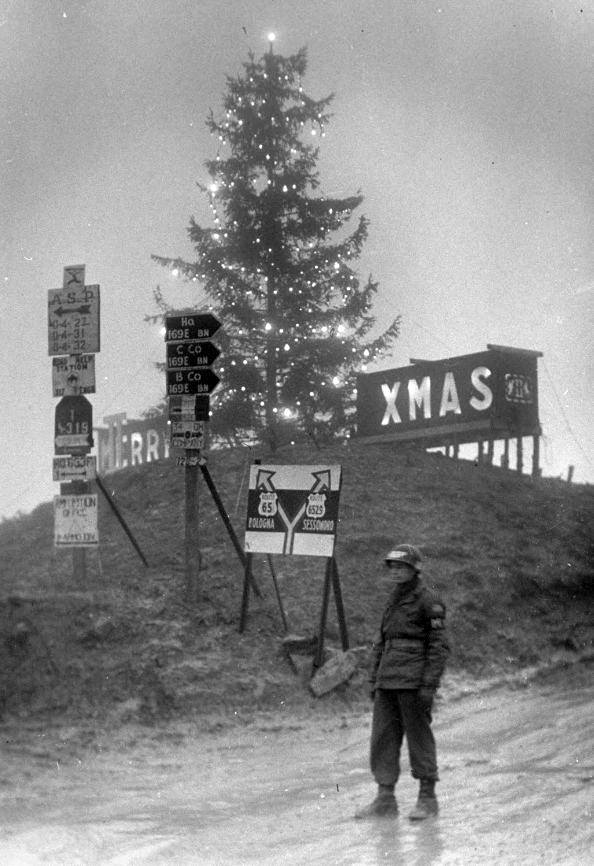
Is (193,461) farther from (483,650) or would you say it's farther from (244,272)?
(244,272)

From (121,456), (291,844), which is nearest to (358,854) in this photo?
(291,844)

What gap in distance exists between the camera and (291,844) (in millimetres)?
8109

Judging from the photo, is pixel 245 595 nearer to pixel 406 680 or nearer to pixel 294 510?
pixel 294 510

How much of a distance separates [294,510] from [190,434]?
1.85 metres

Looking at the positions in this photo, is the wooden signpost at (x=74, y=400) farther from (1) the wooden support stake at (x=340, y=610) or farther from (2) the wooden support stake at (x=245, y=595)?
(1) the wooden support stake at (x=340, y=610)

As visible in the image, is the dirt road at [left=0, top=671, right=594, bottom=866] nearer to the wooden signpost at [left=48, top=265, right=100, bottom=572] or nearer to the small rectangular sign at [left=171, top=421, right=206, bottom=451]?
the wooden signpost at [left=48, top=265, right=100, bottom=572]

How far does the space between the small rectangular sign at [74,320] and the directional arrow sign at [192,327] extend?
1032 millimetres

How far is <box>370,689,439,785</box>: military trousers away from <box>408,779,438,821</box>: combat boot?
2.5 inches

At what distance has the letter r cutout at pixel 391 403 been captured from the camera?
2581cm

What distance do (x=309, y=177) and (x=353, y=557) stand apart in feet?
51.9

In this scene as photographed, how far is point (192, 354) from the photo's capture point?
15.8 metres

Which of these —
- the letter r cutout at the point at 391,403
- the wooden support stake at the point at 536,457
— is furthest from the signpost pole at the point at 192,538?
the wooden support stake at the point at 536,457

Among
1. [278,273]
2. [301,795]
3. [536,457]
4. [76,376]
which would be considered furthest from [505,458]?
[301,795]

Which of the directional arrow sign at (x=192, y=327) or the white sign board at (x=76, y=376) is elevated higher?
the directional arrow sign at (x=192, y=327)
